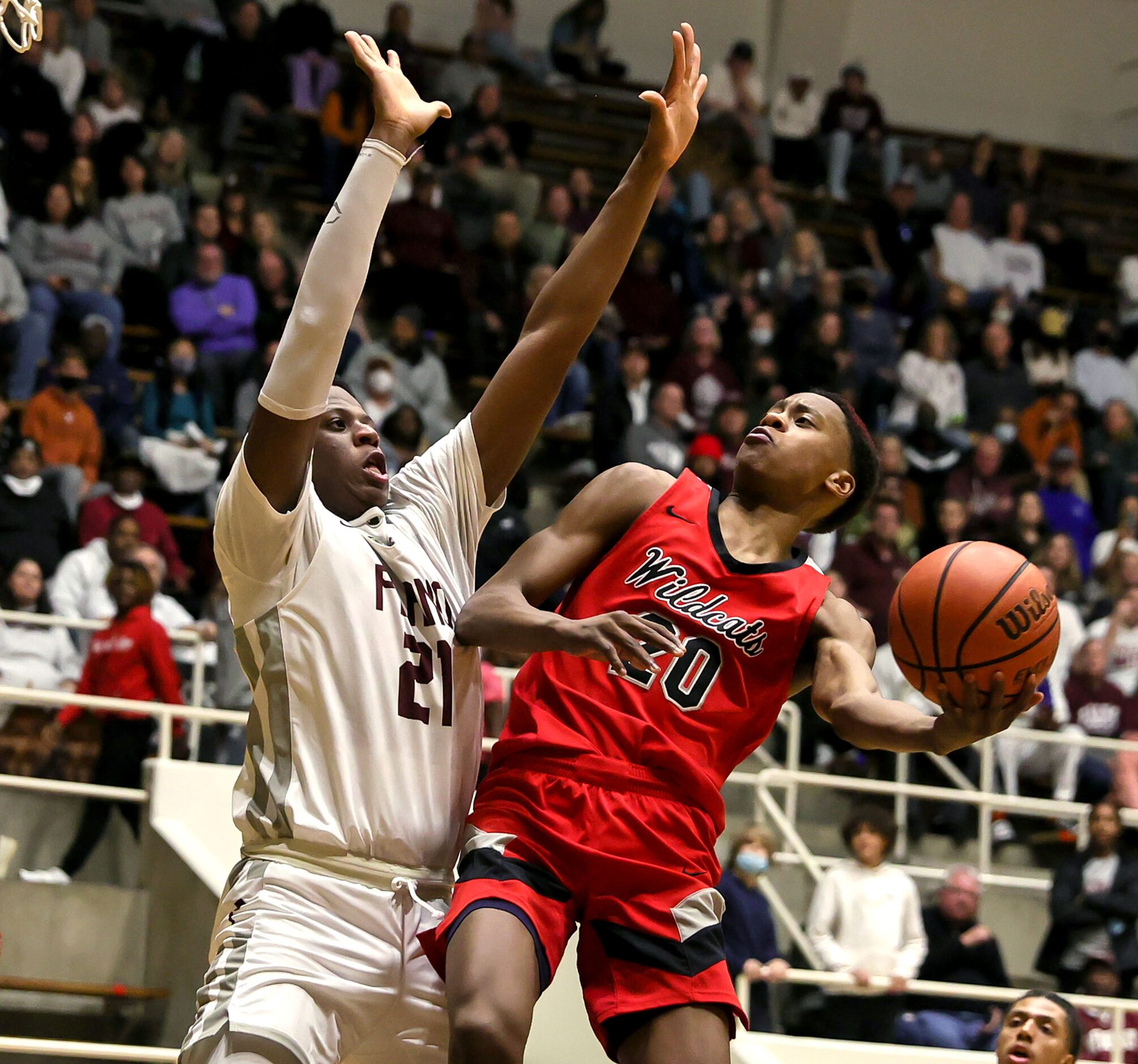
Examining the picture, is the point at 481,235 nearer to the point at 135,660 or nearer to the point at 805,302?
the point at 805,302

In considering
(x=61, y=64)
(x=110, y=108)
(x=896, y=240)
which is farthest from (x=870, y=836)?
(x=896, y=240)

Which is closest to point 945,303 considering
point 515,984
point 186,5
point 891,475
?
point 891,475

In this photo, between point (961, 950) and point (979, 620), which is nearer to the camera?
point (979, 620)

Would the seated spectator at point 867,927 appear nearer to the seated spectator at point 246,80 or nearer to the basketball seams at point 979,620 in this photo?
the basketball seams at point 979,620

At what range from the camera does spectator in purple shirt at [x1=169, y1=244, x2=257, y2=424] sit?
10547 mm

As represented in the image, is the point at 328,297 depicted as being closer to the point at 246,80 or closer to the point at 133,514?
the point at 133,514

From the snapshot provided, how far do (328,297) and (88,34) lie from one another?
10.5 meters

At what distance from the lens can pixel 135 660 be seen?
25.2ft

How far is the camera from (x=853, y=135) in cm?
1581

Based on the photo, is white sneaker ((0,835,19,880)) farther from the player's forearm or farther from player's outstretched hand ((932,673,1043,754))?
player's outstretched hand ((932,673,1043,754))

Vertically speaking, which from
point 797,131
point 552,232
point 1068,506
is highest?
point 797,131

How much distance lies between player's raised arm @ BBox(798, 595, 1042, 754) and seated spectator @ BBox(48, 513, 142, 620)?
18.5ft

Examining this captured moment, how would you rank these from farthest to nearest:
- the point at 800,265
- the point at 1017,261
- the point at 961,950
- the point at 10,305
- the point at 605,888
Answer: the point at 1017,261 < the point at 800,265 < the point at 10,305 < the point at 961,950 < the point at 605,888

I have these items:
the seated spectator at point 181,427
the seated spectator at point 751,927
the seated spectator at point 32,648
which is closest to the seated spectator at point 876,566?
the seated spectator at point 751,927
